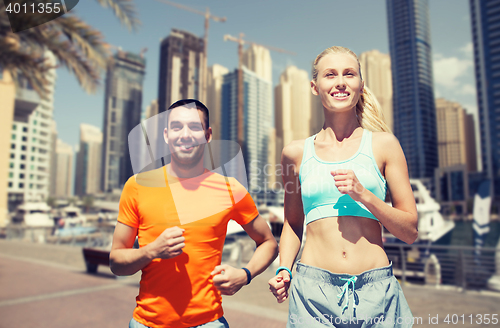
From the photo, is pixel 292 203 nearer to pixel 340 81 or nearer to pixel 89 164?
pixel 340 81

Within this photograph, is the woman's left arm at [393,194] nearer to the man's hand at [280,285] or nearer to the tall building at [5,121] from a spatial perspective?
the man's hand at [280,285]

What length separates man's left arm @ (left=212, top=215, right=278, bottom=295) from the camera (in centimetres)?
143

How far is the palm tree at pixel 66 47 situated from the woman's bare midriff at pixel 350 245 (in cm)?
595

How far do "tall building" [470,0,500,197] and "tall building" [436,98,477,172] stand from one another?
456 inches

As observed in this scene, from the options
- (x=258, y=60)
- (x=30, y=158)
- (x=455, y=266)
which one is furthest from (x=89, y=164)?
(x=455, y=266)

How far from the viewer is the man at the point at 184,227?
1531 mm

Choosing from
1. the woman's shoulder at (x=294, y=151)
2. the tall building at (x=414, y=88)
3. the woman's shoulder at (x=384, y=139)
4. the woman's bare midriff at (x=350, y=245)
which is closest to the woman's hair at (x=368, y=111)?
the woman's shoulder at (x=384, y=139)

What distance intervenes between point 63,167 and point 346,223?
199428 millimetres

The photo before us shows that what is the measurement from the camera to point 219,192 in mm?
1671

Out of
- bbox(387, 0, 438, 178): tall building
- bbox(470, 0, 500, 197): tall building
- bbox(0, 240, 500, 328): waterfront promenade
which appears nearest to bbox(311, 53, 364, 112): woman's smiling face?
bbox(0, 240, 500, 328): waterfront promenade

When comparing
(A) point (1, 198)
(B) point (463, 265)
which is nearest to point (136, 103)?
(B) point (463, 265)

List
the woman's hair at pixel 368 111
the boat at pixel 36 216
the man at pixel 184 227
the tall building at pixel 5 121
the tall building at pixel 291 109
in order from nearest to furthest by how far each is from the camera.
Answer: the man at pixel 184 227, the woman's hair at pixel 368 111, the tall building at pixel 291 109, the tall building at pixel 5 121, the boat at pixel 36 216

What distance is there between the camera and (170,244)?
1.31 metres

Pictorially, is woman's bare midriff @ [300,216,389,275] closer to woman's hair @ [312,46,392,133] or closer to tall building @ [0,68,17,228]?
woman's hair @ [312,46,392,133]
